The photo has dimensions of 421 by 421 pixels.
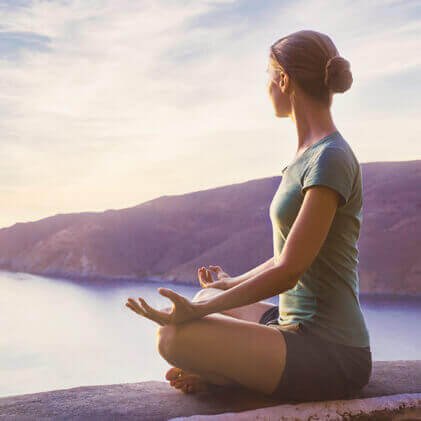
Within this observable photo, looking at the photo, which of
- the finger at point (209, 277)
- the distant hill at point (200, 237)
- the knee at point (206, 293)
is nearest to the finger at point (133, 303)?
the knee at point (206, 293)

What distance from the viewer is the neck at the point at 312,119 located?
1.55m

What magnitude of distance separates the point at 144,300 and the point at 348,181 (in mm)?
580

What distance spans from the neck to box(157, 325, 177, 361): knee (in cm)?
61

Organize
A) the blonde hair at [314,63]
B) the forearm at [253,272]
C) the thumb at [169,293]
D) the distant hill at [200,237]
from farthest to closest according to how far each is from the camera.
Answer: the distant hill at [200,237] → the forearm at [253,272] → the blonde hair at [314,63] → the thumb at [169,293]

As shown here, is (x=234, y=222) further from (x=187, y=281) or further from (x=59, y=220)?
(x=59, y=220)

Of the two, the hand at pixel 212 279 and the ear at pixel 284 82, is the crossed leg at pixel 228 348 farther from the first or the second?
the ear at pixel 284 82

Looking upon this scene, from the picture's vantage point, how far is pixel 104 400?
1734 millimetres

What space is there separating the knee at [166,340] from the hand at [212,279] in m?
0.38

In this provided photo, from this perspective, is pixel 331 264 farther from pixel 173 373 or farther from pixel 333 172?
pixel 173 373

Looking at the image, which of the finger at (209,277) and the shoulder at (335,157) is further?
the finger at (209,277)

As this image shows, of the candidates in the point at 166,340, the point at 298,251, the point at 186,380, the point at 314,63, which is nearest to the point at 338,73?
the point at 314,63

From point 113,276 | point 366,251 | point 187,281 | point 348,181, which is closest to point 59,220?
point 113,276

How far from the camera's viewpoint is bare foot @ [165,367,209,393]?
1.68 metres

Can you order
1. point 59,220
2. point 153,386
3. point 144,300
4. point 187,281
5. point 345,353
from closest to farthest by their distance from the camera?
point 144,300 < point 345,353 < point 153,386 < point 187,281 < point 59,220
